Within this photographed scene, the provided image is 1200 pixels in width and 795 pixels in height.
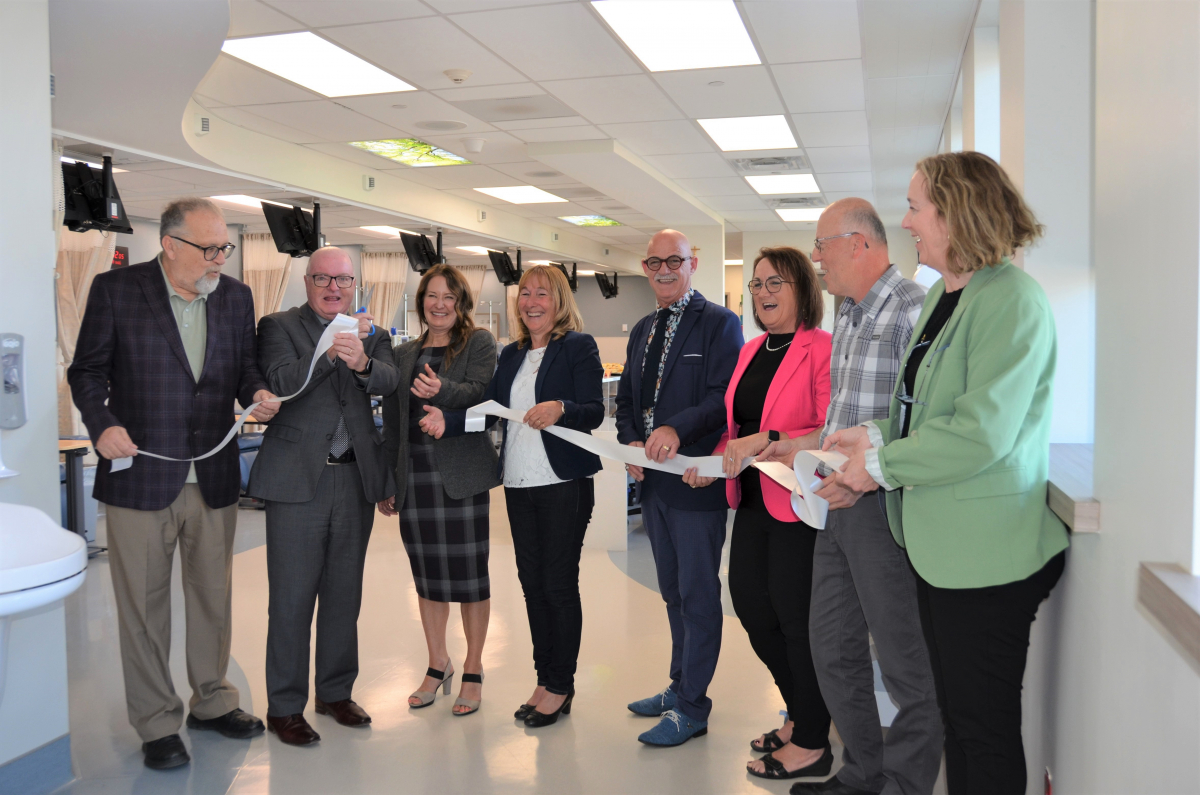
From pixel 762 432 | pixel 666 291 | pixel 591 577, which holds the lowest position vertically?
pixel 591 577

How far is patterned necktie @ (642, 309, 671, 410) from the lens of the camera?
3.27 m

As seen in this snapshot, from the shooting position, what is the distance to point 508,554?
6.21m

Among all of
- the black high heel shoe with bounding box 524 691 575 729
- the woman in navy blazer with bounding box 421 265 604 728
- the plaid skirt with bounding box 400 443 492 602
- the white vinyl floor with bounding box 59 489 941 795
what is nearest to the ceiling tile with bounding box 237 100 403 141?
the white vinyl floor with bounding box 59 489 941 795

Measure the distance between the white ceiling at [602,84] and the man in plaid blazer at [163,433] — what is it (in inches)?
94.7

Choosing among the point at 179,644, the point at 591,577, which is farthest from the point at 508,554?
the point at 179,644

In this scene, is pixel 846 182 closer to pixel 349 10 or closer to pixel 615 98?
pixel 615 98

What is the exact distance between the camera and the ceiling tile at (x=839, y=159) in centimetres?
883

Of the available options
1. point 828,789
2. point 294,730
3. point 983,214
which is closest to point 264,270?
point 294,730

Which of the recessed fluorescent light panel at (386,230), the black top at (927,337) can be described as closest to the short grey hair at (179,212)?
the black top at (927,337)

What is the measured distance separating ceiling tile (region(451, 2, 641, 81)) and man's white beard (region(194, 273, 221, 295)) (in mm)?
2575

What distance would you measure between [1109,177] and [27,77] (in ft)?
10.5

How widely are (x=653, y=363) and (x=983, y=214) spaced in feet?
5.13

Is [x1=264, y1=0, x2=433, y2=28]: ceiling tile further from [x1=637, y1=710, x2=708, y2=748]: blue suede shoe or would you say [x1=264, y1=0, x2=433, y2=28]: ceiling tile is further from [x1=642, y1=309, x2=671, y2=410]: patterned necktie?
[x1=637, y1=710, x2=708, y2=748]: blue suede shoe

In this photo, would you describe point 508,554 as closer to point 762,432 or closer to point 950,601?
point 762,432
